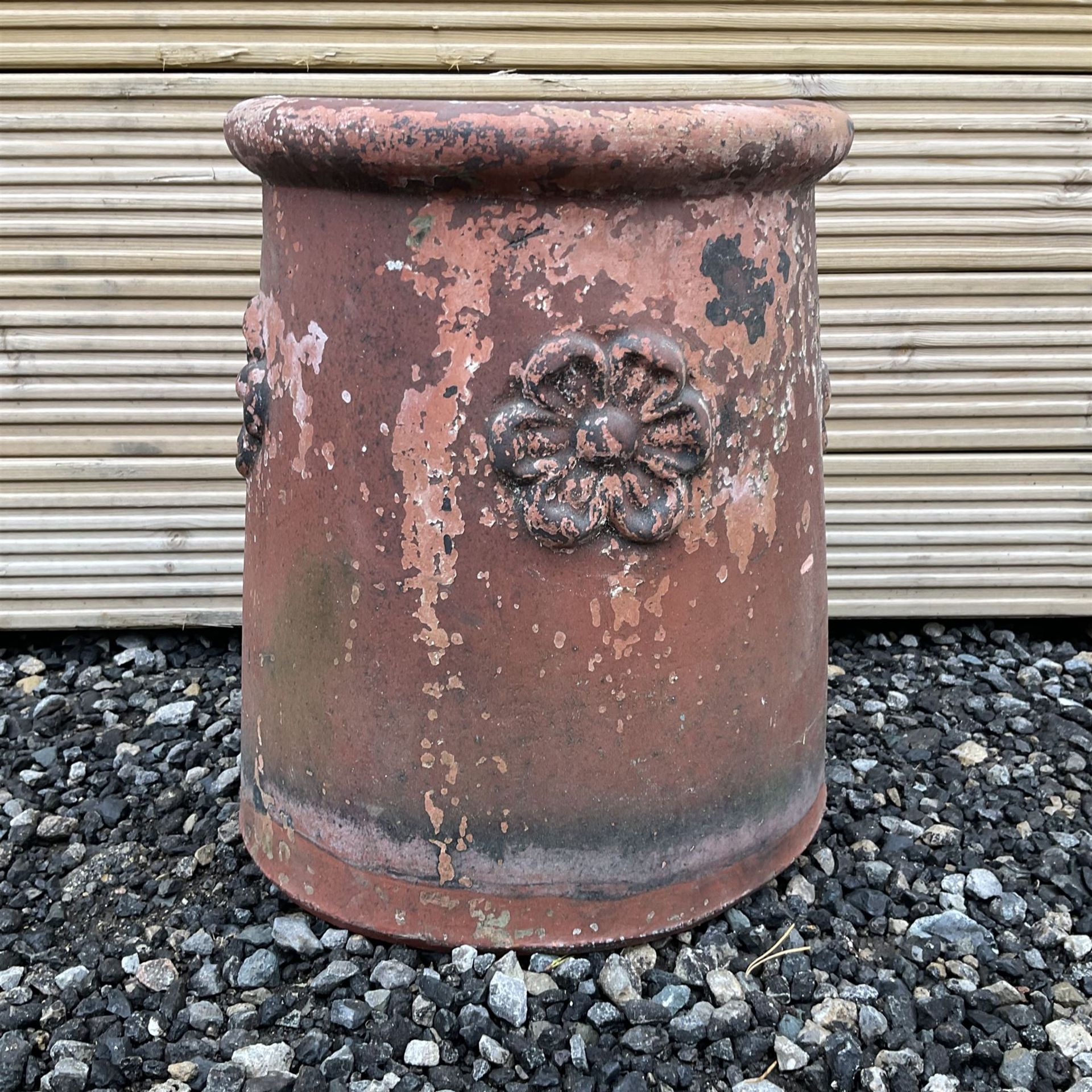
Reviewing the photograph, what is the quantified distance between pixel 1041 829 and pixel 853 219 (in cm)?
133

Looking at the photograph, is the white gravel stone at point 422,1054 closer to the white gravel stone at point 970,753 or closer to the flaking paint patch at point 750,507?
the flaking paint patch at point 750,507

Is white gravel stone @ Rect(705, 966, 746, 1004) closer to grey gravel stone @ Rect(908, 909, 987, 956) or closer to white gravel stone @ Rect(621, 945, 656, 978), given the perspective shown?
white gravel stone @ Rect(621, 945, 656, 978)

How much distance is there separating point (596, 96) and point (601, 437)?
1205 millimetres

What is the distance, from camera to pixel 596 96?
2.45 meters

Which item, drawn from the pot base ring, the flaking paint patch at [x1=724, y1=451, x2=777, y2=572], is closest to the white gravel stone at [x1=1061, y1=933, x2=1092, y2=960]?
the pot base ring

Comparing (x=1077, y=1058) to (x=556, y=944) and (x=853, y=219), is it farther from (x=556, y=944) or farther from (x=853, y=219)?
(x=853, y=219)

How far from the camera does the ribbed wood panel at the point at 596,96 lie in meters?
2.49

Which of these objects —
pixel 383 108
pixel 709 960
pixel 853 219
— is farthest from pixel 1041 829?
pixel 383 108

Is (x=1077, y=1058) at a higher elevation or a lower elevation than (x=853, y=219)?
lower

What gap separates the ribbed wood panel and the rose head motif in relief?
3.32ft

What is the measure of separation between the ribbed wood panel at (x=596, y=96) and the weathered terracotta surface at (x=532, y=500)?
36.1 inches

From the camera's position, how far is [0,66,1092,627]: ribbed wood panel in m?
2.49

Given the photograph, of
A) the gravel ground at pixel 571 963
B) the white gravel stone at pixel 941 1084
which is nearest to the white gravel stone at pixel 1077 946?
the gravel ground at pixel 571 963

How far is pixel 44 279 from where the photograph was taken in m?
2.63
